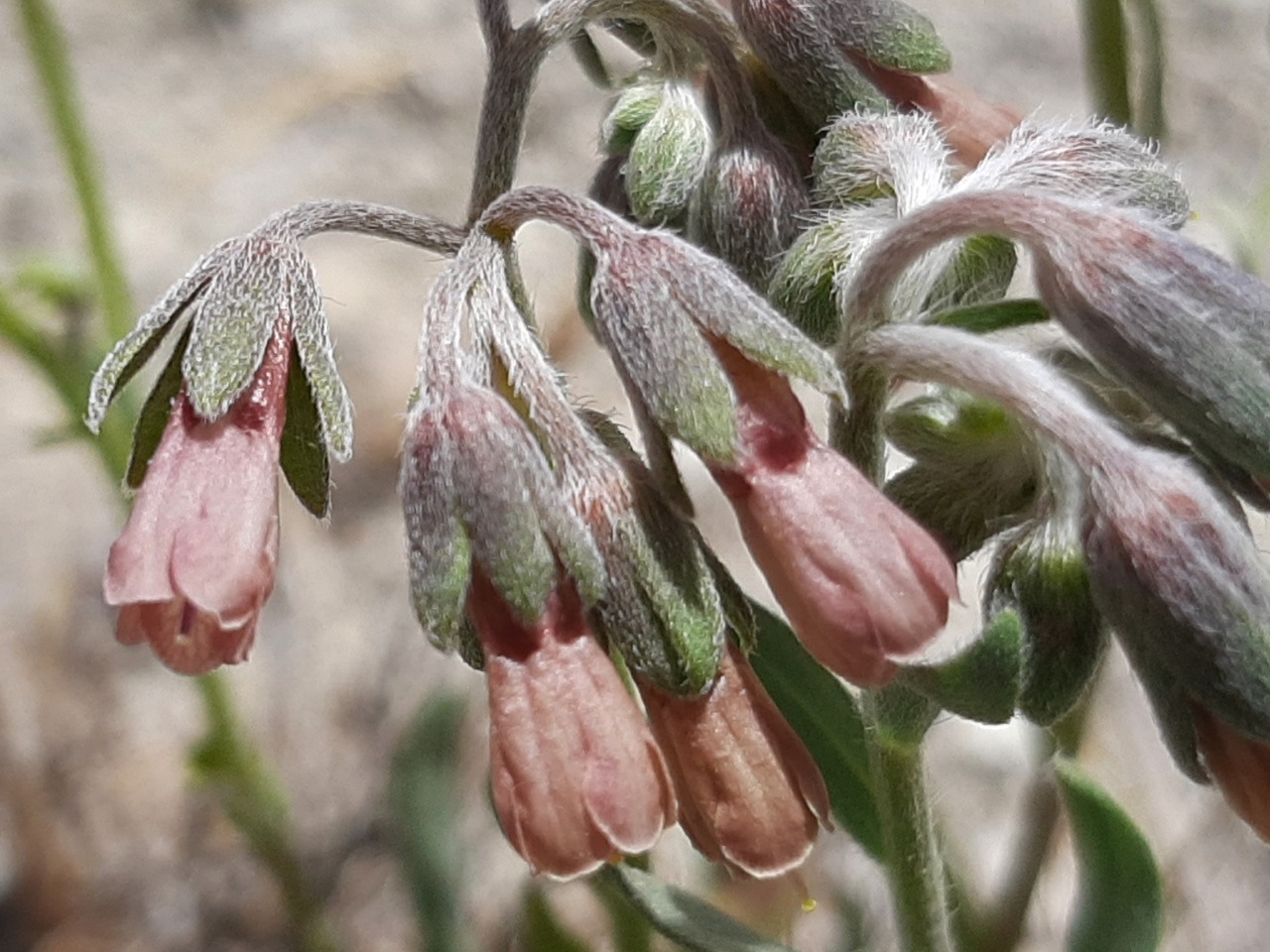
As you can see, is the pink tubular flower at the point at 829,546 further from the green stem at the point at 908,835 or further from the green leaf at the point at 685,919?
the green leaf at the point at 685,919

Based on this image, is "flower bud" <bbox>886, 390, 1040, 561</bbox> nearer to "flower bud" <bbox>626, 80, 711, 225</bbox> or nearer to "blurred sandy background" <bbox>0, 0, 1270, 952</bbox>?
"flower bud" <bbox>626, 80, 711, 225</bbox>

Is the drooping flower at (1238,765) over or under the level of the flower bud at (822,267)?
under

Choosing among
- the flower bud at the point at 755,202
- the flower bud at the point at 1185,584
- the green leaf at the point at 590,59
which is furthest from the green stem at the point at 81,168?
the flower bud at the point at 1185,584

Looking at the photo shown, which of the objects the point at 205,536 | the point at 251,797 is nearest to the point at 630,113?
the point at 205,536

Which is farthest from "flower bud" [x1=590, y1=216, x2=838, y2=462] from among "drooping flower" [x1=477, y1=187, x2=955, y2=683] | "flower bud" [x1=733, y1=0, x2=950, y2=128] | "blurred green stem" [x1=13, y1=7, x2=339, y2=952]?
"blurred green stem" [x1=13, y1=7, x2=339, y2=952]

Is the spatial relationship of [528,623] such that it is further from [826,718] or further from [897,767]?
[826,718]

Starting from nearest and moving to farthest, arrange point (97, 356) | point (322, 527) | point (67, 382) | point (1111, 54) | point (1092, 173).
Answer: point (1092, 173) → point (1111, 54) → point (67, 382) → point (97, 356) → point (322, 527)

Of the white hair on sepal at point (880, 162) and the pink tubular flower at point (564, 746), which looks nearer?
the pink tubular flower at point (564, 746)
